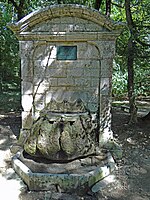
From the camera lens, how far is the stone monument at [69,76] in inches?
156

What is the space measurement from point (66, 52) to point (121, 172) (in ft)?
8.21

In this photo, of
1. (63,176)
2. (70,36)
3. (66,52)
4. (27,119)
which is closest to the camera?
(63,176)

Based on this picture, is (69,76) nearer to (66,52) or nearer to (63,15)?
(66,52)

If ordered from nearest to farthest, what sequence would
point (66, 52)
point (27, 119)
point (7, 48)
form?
1. point (66, 52)
2. point (27, 119)
3. point (7, 48)

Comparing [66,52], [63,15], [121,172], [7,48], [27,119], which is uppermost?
[63,15]

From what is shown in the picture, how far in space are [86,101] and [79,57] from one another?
0.90 metres

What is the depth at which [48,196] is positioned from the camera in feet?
10.5

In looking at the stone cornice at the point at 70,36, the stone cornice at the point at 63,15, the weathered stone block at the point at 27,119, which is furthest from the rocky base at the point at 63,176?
the stone cornice at the point at 63,15

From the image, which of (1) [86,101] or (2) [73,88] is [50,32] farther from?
(1) [86,101]

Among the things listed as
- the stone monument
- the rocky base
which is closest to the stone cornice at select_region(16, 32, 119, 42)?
the stone monument

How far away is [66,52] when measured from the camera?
14.9 ft

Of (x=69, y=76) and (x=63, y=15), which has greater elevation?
(x=63, y=15)

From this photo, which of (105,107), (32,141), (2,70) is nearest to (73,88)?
(105,107)

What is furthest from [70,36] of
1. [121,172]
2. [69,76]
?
[121,172]
